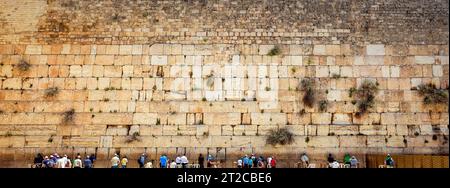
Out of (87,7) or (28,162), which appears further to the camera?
(87,7)

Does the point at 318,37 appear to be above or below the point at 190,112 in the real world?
above

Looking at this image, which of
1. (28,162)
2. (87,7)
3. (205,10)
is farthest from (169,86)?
(28,162)

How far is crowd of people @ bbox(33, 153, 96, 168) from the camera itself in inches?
456

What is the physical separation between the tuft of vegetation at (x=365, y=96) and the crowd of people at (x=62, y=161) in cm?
647

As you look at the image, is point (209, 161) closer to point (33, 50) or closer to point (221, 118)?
point (221, 118)

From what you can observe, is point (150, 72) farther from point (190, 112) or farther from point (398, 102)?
point (398, 102)

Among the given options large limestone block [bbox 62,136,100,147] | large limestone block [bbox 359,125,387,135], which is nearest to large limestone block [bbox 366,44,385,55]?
large limestone block [bbox 359,125,387,135]

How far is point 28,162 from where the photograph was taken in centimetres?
1189

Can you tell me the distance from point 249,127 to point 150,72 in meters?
2.77

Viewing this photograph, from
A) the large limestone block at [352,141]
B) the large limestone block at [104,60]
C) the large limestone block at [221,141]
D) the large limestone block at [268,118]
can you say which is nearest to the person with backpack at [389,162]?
the large limestone block at [352,141]

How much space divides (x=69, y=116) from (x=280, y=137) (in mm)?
5047

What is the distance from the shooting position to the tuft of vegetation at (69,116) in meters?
12.1

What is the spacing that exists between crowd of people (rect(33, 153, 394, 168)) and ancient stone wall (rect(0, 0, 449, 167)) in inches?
7.5

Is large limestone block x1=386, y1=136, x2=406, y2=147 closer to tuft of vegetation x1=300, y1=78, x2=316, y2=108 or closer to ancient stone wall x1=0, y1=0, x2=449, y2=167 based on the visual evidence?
ancient stone wall x1=0, y1=0, x2=449, y2=167
